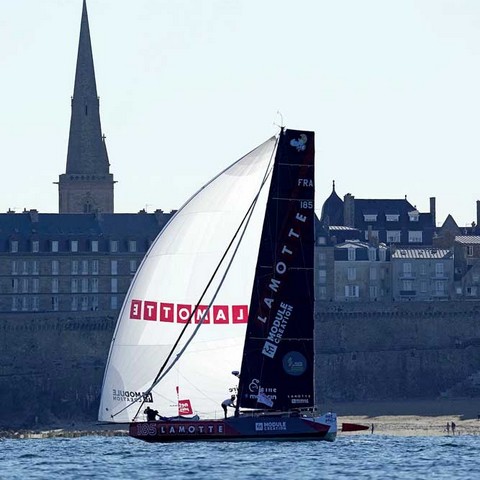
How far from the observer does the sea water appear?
60344 millimetres

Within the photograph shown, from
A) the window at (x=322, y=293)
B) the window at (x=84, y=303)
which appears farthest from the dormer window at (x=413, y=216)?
the window at (x=84, y=303)

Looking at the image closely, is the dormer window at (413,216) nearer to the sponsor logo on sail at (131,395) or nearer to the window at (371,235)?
the window at (371,235)

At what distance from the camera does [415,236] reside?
143125 millimetres

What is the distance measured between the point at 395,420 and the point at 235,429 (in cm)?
4009

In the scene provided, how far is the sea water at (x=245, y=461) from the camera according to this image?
60.3 metres

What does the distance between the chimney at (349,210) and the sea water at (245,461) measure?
67575mm

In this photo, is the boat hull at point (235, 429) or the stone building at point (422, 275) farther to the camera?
the stone building at point (422, 275)

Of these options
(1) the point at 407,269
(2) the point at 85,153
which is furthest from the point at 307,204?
(2) the point at 85,153

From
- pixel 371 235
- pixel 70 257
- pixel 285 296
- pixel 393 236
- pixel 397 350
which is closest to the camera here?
pixel 285 296

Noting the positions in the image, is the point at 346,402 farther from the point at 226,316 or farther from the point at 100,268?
the point at 226,316

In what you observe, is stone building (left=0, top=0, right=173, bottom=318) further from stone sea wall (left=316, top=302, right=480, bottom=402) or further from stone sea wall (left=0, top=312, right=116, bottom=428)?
stone sea wall (left=316, top=302, right=480, bottom=402)

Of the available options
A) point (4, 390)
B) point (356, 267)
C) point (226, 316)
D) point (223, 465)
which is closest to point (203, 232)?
point (226, 316)

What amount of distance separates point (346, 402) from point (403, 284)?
20.9 meters

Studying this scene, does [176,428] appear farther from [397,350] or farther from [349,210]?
[349,210]
